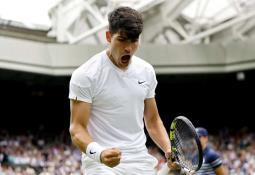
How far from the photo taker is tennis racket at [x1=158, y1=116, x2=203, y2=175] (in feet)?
13.7

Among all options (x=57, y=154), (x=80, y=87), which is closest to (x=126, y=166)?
(x=80, y=87)

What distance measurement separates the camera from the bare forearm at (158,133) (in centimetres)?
448

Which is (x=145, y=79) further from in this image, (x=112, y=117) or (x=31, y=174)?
(x=31, y=174)

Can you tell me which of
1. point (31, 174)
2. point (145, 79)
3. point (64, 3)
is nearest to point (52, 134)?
point (64, 3)

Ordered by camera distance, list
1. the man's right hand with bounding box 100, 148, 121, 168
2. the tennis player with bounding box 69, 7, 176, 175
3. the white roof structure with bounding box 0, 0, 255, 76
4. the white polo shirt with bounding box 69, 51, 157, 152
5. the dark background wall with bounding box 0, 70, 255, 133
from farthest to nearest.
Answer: the dark background wall with bounding box 0, 70, 255, 133
the white roof structure with bounding box 0, 0, 255, 76
the white polo shirt with bounding box 69, 51, 157, 152
the tennis player with bounding box 69, 7, 176, 175
the man's right hand with bounding box 100, 148, 121, 168

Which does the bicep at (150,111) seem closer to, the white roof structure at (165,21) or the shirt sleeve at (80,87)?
the shirt sleeve at (80,87)

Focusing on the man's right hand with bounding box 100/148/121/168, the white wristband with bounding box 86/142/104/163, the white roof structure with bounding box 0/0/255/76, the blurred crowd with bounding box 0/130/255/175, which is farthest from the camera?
the white roof structure with bounding box 0/0/255/76

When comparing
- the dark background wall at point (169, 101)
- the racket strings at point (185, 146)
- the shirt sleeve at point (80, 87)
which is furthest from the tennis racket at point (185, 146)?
the dark background wall at point (169, 101)

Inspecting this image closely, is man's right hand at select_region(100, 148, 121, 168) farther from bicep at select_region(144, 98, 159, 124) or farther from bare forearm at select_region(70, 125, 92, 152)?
bicep at select_region(144, 98, 159, 124)

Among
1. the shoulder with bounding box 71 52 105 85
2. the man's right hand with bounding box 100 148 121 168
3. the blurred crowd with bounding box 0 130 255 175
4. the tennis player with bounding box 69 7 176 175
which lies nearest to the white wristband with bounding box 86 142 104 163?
the tennis player with bounding box 69 7 176 175

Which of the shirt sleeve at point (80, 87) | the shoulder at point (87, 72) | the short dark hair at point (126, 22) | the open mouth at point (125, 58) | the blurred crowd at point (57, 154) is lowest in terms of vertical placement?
the blurred crowd at point (57, 154)

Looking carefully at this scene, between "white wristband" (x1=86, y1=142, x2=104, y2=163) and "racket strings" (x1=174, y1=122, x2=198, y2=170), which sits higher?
"white wristband" (x1=86, y1=142, x2=104, y2=163)

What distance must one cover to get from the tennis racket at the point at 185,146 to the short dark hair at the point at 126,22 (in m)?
0.76

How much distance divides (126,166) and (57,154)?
726 inches
